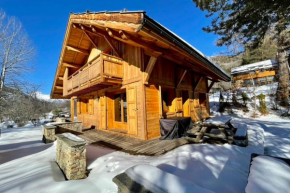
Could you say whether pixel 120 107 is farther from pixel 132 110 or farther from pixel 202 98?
pixel 202 98

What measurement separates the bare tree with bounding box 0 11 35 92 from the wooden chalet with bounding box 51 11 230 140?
770 centimetres

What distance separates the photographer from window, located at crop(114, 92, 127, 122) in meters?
7.11

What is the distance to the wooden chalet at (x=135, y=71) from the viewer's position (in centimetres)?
420

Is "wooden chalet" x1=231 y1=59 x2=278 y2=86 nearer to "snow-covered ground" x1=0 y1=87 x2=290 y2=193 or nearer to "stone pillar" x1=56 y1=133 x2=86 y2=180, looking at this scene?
"snow-covered ground" x1=0 y1=87 x2=290 y2=193

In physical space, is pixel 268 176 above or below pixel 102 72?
below

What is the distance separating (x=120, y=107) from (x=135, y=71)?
2.57 metres

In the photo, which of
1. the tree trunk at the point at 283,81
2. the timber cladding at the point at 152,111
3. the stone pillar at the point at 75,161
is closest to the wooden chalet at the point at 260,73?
the tree trunk at the point at 283,81

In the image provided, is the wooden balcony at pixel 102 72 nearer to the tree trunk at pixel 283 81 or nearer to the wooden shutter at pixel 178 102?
the wooden shutter at pixel 178 102

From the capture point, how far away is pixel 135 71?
5.82m

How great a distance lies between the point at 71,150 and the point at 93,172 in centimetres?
70

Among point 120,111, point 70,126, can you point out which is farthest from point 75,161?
point 70,126

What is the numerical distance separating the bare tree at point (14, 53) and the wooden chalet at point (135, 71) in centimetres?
770

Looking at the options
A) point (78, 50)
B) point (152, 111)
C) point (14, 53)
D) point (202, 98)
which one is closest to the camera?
point (152, 111)

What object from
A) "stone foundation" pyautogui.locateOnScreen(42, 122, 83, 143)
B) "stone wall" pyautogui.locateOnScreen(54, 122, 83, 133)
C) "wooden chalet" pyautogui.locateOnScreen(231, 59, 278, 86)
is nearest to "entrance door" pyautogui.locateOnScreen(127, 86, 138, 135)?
"stone foundation" pyautogui.locateOnScreen(42, 122, 83, 143)
